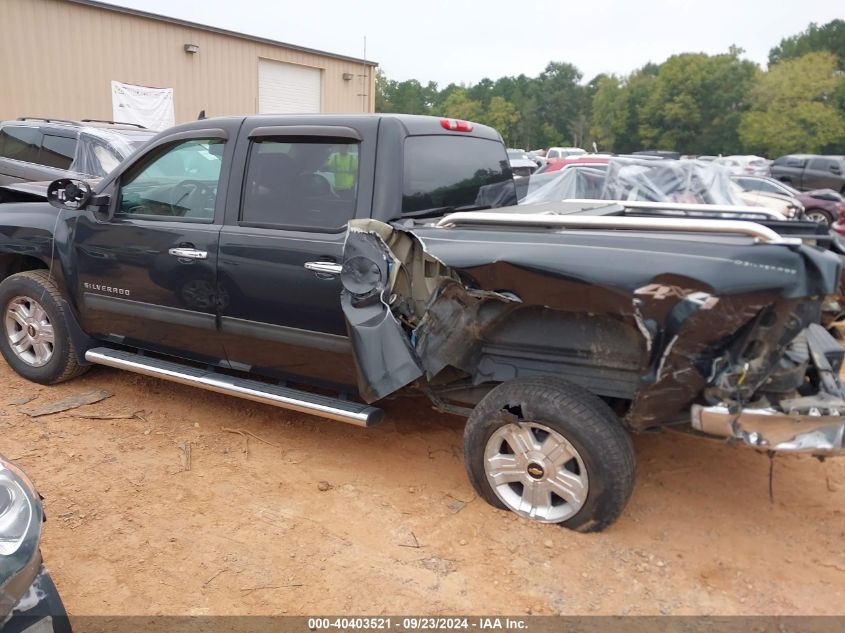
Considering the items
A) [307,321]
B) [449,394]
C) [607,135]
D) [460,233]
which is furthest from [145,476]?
[607,135]

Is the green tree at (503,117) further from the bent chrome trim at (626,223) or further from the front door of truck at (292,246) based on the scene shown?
the bent chrome trim at (626,223)

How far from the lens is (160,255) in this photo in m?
4.14

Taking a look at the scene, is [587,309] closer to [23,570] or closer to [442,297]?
[442,297]

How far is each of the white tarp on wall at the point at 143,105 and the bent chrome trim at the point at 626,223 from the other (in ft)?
49.6

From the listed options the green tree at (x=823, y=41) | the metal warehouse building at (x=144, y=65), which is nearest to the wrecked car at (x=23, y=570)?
the metal warehouse building at (x=144, y=65)

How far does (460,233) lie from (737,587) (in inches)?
77.7

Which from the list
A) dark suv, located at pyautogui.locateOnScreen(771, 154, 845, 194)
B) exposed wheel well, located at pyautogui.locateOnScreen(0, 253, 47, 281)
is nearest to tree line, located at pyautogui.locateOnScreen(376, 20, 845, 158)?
dark suv, located at pyautogui.locateOnScreen(771, 154, 845, 194)

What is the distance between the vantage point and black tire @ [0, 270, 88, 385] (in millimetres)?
4637

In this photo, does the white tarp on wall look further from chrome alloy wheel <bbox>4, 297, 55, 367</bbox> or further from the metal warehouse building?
chrome alloy wheel <bbox>4, 297, 55, 367</bbox>

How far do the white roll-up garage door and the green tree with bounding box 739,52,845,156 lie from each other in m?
40.2

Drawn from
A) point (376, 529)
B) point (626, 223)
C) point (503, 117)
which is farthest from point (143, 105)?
point (503, 117)

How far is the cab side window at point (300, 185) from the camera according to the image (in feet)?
12.1

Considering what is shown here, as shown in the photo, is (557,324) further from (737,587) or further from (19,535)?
(19,535)

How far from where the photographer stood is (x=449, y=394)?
366cm
